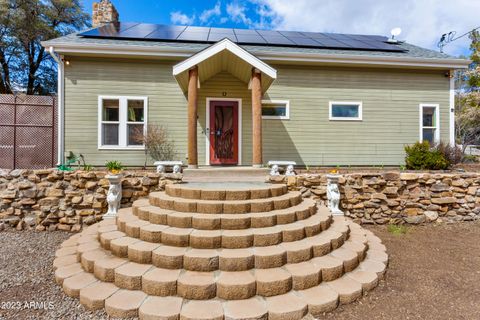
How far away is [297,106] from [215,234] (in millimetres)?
5819

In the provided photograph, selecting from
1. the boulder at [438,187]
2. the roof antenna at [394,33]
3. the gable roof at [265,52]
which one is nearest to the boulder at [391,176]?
the boulder at [438,187]

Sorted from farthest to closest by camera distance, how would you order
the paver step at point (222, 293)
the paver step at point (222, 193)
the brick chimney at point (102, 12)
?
the brick chimney at point (102, 12) → the paver step at point (222, 193) → the paver step at point (222, 293)

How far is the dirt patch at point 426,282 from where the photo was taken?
212 cm

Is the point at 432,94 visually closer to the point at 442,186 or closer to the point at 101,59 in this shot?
the point at 442,186

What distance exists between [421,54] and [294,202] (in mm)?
8195

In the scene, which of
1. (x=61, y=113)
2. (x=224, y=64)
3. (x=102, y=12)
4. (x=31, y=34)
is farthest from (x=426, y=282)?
(x=31, y=34)

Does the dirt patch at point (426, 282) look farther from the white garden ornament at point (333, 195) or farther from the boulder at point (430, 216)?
the white garden ornament at point (333, 195)

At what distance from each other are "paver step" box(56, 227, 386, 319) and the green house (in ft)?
15.5

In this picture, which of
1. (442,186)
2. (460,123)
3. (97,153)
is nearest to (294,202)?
(442,186)

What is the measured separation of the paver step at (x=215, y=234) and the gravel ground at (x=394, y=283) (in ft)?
2.50

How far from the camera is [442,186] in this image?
15.9 feet

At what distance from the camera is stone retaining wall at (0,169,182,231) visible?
4305 millimetres

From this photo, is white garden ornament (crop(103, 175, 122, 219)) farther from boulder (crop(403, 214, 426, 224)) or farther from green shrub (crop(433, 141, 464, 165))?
green shrub (crop(433, 141, 464, 165))

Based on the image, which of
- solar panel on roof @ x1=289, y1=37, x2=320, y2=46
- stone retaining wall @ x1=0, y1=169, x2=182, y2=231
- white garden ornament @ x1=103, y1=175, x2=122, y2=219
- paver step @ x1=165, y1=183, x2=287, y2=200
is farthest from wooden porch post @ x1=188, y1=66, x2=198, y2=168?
solar panel on roof @ x1=289, y1=37, x2=320, y2=46
